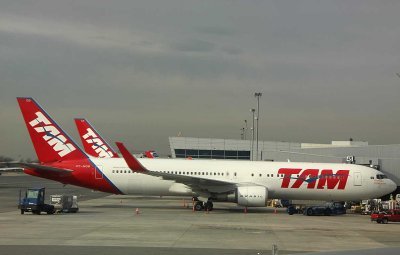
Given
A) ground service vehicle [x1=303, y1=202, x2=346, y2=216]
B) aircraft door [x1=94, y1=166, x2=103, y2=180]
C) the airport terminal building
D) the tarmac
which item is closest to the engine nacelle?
ground service vehicle [x1=303, y1=202, x2=346, y2=216]

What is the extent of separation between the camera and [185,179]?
3866 cm

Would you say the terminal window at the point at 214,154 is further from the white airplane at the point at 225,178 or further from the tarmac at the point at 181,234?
the tarmac at the point at 181,234

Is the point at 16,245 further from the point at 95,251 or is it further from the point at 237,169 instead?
the point at 237,169

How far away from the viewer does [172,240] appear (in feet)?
73.5

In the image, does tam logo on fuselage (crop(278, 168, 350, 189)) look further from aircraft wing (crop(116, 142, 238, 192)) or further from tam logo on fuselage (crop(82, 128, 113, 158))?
tam logo on fuselage (crop(82, 128, 113, 158))

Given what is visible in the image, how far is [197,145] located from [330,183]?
276 ft

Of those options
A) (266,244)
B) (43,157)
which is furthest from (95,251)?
(43,157)

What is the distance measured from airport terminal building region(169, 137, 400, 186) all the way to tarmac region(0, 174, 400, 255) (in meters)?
17.6

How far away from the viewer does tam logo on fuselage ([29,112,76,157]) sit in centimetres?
4194

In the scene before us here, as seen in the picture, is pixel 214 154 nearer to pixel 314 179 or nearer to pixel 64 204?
pixel 314 179

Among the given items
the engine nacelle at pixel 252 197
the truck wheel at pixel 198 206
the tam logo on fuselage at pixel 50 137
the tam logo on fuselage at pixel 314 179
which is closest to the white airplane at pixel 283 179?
the tam logo on fuselage at pixel 314 179

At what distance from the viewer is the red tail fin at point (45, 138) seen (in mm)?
41781

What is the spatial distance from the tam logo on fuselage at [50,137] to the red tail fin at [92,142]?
15.1m

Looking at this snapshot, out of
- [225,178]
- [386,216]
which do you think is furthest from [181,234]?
[225,178]
